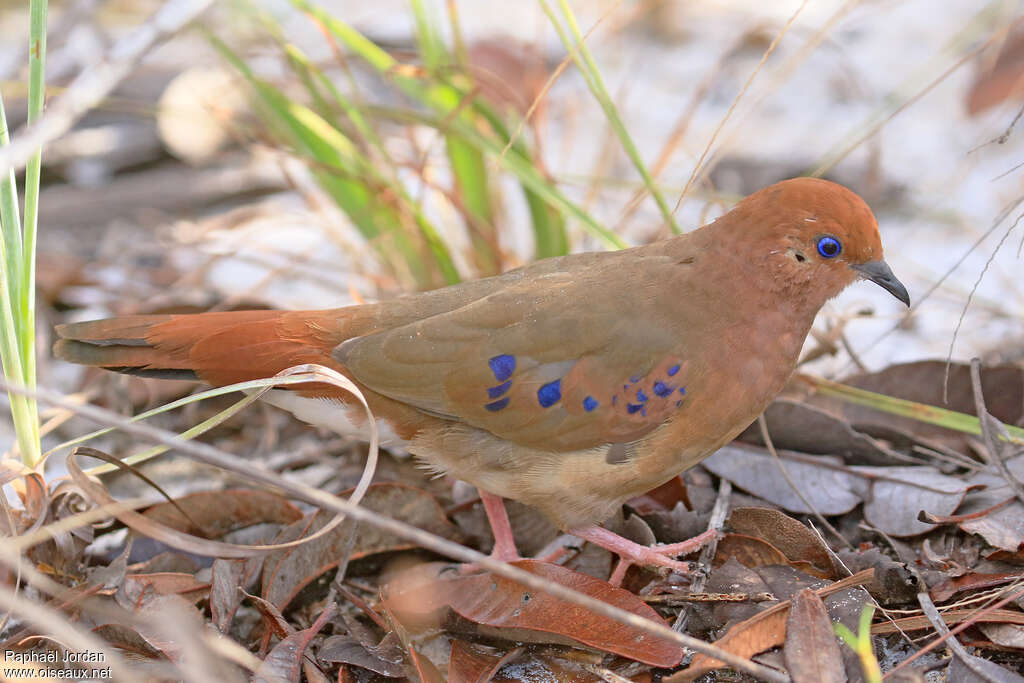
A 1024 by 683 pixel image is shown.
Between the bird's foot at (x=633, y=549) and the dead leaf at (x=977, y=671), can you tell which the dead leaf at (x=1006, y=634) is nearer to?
the dead leaf at (x=977, y=671)

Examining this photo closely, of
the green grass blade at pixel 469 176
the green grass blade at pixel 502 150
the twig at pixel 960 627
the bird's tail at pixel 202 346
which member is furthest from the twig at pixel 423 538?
the green grass blade at pixel 469 176

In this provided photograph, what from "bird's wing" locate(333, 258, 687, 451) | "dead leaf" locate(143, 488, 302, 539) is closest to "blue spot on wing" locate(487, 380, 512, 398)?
"bird's wing" locate(333, 258, 687, 451)

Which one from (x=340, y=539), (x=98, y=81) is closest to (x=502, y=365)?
(x=340, y=539)

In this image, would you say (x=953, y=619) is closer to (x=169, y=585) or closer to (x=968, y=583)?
(x=968, y=583)

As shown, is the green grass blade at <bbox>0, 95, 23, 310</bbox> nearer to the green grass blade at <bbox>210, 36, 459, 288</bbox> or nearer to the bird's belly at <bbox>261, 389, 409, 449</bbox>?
the bird's belly at <bbox>261, 389, 409, 449</bbox>

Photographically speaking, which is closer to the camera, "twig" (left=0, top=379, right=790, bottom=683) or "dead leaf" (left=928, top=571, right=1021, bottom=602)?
"twig" (left=0, top=379, right=790, bottom=683)

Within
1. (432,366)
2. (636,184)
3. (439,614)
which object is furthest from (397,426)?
(636,184)
